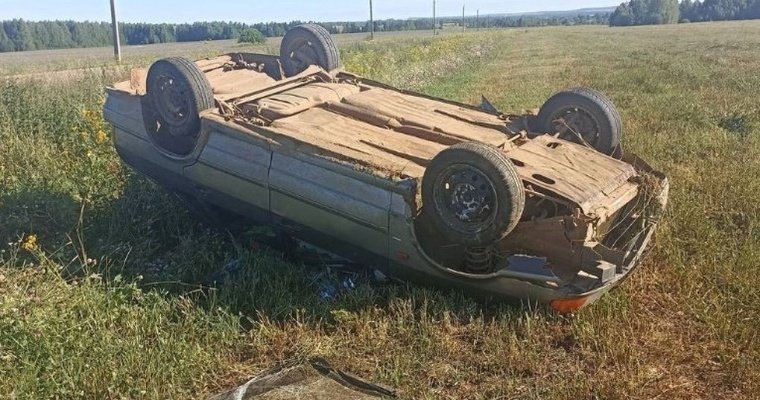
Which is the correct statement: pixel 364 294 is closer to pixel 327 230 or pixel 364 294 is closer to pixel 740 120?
pixel 327 230

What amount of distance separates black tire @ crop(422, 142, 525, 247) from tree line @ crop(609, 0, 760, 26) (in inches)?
4191

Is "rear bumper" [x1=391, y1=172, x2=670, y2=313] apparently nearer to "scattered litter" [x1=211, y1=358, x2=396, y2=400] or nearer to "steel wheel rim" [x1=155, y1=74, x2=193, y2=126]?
"scattered litter" [x1=211, y1=358, x2=396, y2=400]

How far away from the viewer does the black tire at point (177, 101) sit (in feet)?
16.1

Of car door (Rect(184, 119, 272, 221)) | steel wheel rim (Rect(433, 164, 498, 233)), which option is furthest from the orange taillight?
car door (Rect(184, 119, 272, 221))

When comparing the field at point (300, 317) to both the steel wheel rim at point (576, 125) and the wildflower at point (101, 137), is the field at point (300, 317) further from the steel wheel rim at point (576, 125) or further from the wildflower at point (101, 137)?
the steel wheel rim at point (576, 125)

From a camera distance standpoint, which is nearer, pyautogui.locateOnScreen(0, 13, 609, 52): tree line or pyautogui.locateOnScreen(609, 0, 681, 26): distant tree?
pyautogui.locateOnScreen(0, 13, 609, 52): tree line

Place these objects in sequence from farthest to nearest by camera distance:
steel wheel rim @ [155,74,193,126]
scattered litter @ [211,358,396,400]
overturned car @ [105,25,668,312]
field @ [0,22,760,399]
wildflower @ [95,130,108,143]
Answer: wildflower @ [95,130,108,143] < steel wheel rim @ [155,74,193,126] < overturned car @ [105,25,668,312] < field @ [0,22,760,399] < scattered litter @ [211,358,396,400]

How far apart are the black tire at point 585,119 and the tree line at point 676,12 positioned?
105 meters

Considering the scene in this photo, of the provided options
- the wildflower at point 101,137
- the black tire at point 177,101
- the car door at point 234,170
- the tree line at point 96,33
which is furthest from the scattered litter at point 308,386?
the tree line at point 96,33

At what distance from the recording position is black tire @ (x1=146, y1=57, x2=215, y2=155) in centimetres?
491

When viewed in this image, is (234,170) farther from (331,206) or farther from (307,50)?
(307,50)

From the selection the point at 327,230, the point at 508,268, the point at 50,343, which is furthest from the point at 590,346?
the point at 50,343

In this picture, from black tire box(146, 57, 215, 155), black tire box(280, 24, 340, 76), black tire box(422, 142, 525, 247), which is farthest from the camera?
black tire box(280, 24, 340, 76)

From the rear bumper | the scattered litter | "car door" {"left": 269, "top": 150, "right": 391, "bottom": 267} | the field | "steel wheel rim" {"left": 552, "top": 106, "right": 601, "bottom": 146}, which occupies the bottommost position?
the scattered litter
